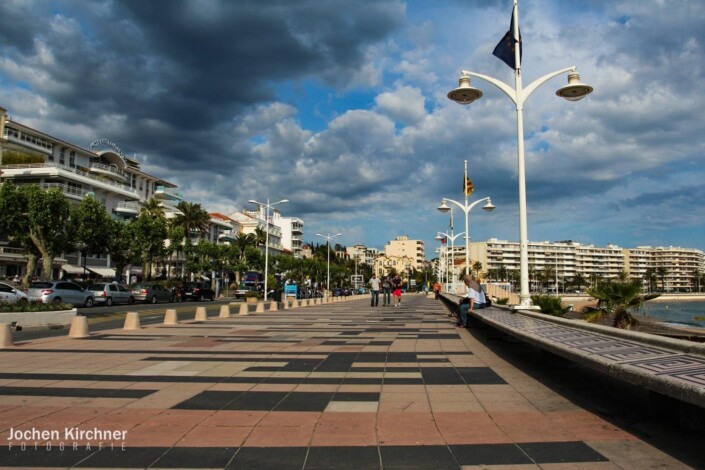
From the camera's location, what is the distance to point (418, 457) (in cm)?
429

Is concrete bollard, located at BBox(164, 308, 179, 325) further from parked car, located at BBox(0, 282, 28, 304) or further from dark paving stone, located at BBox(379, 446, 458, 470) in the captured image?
dark paving stone, located at BBox(379, 446, 458, 470)

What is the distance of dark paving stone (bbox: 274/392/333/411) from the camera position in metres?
5.88

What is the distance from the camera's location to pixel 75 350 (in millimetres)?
10906

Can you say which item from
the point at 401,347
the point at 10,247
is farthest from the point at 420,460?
the point at 10,247

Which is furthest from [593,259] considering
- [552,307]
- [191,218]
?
[552,307]

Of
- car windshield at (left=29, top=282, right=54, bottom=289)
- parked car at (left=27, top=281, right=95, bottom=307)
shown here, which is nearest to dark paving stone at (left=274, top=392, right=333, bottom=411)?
parked car at (left=27, top=281, right=95, bottom=307)

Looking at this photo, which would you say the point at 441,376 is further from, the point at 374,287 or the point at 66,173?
the point at 66,173

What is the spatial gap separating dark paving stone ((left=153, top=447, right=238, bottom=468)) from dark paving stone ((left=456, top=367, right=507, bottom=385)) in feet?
13.2

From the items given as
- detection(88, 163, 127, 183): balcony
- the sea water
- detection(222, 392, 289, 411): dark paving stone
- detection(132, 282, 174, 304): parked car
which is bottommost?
the sea water

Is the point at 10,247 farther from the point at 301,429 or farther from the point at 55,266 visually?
the point at 301,429

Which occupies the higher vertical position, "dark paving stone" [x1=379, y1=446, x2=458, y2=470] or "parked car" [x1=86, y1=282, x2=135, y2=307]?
"parked car" [x1=86, y1=282, x2=135, y2=307]

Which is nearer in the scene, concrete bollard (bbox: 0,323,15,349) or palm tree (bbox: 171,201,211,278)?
concrete bollard (bbox: 0,323,15,349)

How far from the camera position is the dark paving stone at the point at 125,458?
411cm

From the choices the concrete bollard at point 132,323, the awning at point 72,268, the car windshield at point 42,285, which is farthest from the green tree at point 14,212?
the concrete bollard at point 132,323
